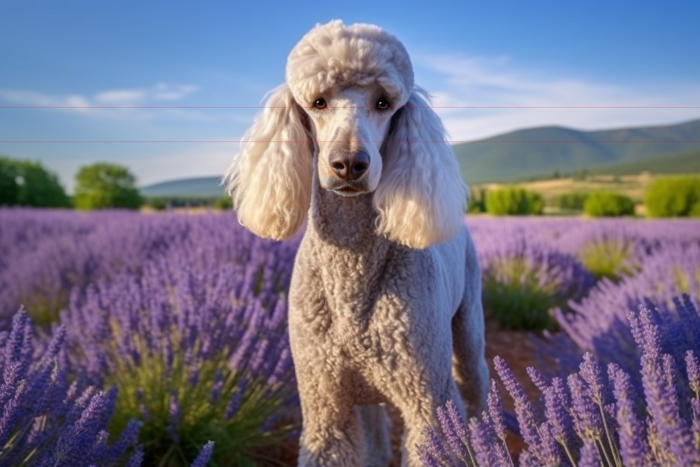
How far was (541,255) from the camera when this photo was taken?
5.40 meters

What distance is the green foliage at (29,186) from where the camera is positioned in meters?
31.4

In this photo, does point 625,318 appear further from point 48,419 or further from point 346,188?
point 48,419

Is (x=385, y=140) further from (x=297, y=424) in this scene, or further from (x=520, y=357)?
(x=520, y=357)

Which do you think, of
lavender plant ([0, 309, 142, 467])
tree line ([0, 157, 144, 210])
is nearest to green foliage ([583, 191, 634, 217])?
lavender plant ([0, 309, 142, 467])

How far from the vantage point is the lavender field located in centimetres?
110

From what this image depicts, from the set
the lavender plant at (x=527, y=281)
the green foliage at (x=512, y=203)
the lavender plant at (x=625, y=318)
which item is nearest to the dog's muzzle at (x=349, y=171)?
the lavender plant at (x=625, y=318)

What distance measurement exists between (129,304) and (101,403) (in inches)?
45.0

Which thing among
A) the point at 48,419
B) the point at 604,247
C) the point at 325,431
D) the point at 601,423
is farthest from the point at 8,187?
the point at 601,423

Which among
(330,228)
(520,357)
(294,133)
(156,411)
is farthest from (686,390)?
(520,357)

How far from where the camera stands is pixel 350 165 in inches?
54.9

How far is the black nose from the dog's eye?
0.21 meters

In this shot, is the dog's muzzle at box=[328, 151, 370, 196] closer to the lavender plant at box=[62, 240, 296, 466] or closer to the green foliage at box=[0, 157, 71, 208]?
the lavender plant at box=[62, 240, 296, 466]

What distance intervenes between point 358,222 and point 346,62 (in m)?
0.43

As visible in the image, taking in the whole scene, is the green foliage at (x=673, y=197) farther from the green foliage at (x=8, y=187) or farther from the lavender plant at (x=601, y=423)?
the green foliage at (x=8, y=187)
